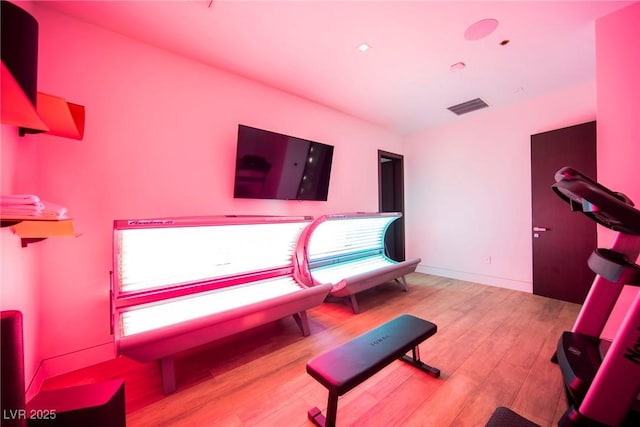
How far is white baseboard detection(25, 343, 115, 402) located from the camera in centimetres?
181

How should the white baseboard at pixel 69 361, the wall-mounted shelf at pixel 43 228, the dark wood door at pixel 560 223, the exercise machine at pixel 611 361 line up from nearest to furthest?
1. the exercise machine at pixel 611 361
2. the wall-mounted shelf at pixel 43 228
3. the white baseboard at pixel 69 361
4. the dark wood door at pixel 560 223

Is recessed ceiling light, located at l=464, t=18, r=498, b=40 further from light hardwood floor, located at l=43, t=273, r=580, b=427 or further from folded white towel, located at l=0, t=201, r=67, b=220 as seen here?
folded white towel, located at l=0, t=201, r=67, b=220

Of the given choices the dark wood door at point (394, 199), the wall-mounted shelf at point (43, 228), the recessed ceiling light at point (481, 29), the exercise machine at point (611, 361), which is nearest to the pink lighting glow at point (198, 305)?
the wall-mounted shelf at point (43, 228)

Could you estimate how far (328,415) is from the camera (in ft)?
4.25

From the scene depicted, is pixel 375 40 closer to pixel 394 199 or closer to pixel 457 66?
pixel 457 66

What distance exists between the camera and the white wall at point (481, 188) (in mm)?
3605

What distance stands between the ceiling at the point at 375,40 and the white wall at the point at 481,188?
47 centimetres

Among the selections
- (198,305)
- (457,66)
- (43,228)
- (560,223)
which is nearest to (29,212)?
(43,228)

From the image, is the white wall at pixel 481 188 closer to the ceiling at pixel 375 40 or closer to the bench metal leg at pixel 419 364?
the ceiling at pixel 375 40

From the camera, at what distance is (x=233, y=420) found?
1475mm

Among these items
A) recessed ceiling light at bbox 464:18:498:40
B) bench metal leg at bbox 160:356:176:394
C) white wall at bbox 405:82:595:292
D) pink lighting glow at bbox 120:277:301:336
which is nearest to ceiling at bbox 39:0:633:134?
recessed ceiling light at bbox 464:18:498:40

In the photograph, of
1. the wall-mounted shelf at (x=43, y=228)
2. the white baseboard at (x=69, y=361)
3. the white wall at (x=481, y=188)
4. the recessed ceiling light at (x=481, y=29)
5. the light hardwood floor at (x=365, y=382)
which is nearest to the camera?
the wall-mounted shelf at (x=43, y=228)

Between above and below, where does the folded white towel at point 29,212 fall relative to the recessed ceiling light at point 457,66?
below

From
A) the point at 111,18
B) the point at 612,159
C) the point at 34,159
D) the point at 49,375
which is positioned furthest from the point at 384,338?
the point at 111,18
